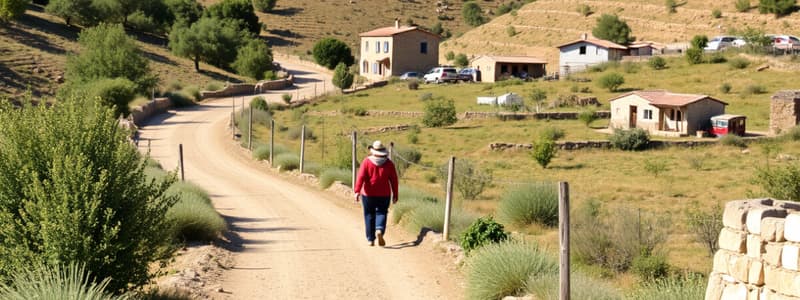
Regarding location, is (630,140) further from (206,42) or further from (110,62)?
(206,42)

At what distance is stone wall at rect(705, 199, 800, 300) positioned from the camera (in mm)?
6543

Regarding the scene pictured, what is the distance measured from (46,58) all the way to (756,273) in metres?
59.3

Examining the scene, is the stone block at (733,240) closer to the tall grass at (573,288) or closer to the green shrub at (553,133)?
the tall grass at (573,288)

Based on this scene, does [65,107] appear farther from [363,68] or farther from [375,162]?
[363,68]

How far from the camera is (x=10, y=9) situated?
213ft

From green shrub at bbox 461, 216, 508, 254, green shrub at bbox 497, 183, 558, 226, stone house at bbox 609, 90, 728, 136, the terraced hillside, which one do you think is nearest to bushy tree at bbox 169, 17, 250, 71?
the terraced hillside

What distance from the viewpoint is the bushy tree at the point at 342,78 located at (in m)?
61.8

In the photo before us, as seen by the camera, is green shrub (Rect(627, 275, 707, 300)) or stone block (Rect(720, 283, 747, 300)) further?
green shrub (Rect(627, 275, 707, 300))

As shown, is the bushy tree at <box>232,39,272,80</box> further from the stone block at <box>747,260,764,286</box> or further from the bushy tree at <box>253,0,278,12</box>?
the stone block at <box>747,260,764,286</box>

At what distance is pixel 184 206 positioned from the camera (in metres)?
13.9

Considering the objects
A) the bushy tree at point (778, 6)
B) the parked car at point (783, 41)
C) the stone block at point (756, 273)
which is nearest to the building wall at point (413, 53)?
the parked car at point (783, 41)

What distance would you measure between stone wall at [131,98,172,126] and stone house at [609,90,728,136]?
2334cm

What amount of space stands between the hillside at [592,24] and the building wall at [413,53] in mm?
12420

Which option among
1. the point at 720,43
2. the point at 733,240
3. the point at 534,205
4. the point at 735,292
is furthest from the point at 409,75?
the point at 735,292
